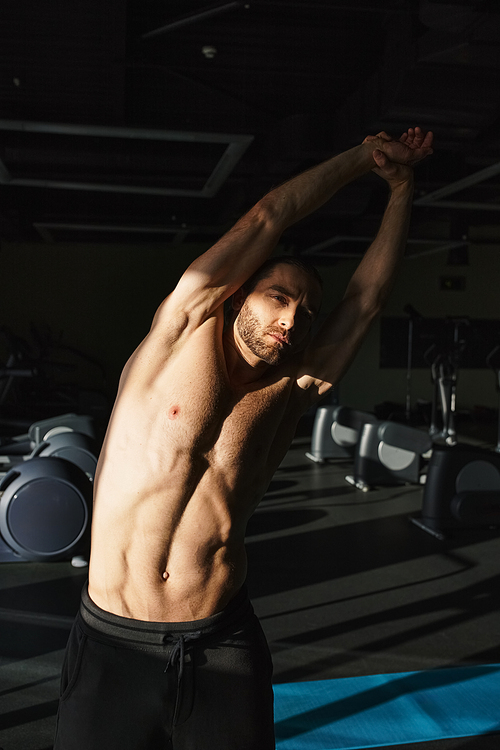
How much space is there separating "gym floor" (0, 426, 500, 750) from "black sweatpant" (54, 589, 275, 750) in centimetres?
103

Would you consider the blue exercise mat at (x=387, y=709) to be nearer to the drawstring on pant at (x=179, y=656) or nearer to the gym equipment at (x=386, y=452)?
the drawstring on pant at (x=179, y=656)

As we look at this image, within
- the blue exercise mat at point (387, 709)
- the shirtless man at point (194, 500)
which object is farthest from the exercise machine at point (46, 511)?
the shirtless man at point (194, 500)

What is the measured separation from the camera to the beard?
1.22 meters

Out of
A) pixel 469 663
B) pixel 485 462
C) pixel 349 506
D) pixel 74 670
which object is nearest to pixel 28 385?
pixel 349 506

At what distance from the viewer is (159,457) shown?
118cm

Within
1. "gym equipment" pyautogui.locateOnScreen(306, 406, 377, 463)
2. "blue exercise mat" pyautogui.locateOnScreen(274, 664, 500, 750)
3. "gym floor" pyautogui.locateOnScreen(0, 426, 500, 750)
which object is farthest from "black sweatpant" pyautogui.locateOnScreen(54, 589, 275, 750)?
"gym equipment" pyautogui.locateOnScreen(306, 406, 377, 463)

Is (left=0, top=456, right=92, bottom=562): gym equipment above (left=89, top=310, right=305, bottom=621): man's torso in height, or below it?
below

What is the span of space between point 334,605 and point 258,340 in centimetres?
231

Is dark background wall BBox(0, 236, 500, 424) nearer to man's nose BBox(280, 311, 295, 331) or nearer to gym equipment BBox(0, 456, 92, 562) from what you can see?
gym equipment BBox(0, 456, 92, 562)

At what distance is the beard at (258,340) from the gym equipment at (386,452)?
4477 mm

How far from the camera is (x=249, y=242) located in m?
1.15

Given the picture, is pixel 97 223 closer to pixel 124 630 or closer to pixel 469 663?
pixel 469 663

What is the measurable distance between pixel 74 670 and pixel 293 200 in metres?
0.99

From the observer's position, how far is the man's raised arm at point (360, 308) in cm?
138
